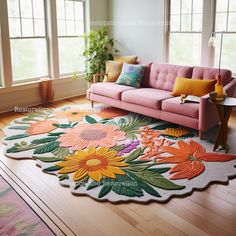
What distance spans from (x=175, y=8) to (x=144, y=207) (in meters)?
4.00

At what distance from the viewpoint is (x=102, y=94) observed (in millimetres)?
5020

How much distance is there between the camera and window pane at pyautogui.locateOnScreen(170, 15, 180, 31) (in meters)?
5.32

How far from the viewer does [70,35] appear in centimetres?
608

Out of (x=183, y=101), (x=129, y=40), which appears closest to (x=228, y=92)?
(x=183, y=101)

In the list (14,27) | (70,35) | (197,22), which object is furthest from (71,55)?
(197,22)

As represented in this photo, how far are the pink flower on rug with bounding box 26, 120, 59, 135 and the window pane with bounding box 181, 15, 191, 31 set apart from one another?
111 inches

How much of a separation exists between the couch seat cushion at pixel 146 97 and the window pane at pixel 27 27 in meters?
2.21

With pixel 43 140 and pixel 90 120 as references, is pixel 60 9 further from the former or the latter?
pixel 43 140

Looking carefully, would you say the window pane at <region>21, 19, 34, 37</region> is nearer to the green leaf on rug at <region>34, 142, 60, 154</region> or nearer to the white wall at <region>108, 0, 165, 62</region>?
the white wall at <region>108, 0, 165, 62</region>

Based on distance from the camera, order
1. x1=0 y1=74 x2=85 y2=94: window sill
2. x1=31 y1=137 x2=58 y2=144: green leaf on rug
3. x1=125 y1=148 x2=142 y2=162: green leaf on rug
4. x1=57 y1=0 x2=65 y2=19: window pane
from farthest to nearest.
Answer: x1=57 y1=0 x2=65 y2=19: window pane, x1=0 y1=74 x2=85 y2=94: window sill, x1=31 y1=137 x2=58 y2=144: green leaf on rug, x1=125 y1=148 x2=142 y2=162: green leaf on rug

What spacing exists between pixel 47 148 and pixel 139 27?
3399mm

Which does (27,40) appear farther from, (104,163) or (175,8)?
(104,163)

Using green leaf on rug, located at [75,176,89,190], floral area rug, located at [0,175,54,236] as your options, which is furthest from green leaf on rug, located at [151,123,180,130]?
floral area rug, located at [0,175,54,236]

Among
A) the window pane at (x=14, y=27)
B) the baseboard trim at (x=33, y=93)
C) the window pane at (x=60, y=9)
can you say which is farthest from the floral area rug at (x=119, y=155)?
the window pane at (x=60, y=9)
